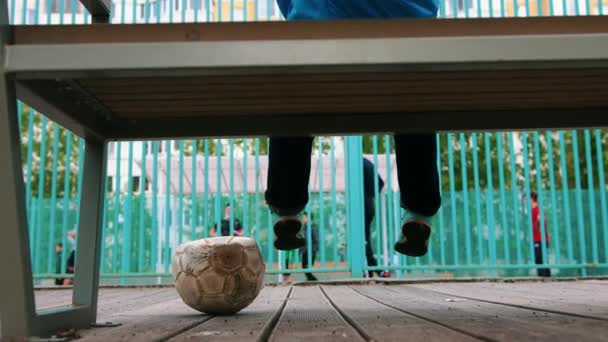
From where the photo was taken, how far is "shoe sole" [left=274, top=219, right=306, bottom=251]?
233 cm

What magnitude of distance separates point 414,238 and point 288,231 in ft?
1.45

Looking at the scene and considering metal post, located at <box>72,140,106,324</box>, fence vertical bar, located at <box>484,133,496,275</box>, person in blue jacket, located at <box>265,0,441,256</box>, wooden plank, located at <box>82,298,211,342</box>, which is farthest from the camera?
fence vertical bar, located at <box>484,133,496,275</box>

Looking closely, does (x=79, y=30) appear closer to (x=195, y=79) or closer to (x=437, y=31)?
(x=195, y=79)

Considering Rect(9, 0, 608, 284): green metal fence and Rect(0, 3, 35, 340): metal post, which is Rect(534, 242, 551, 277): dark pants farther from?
Rect(0, 3, 35, 340): metal post

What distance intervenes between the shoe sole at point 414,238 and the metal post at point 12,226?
1306 mm

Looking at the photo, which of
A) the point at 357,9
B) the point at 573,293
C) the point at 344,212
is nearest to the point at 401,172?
the point at 357,9

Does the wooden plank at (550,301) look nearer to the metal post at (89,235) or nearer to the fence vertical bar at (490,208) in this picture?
the metal post at (89,235)

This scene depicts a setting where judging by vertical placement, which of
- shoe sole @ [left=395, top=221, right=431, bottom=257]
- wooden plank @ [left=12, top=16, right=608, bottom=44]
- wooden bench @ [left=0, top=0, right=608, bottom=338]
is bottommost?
shoe sole @ [left=395, top=221, right=431, bottom=257]

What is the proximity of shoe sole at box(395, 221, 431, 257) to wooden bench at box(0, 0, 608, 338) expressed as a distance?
1.66 feet

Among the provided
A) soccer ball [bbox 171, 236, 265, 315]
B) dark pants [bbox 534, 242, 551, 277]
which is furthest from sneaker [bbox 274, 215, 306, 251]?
dark pants [bbox 534, 242, 551, 277]

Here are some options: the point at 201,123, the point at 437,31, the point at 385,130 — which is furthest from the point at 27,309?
the point at 385,130

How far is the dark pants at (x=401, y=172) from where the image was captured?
7.38ft

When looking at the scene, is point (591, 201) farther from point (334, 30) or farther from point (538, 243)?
point (334, 30)

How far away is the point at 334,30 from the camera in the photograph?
1.38 metres
